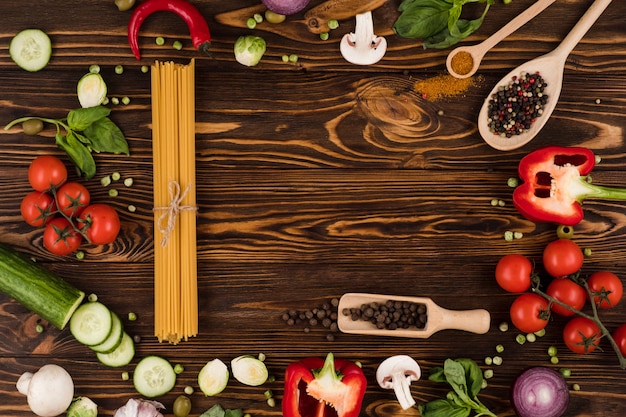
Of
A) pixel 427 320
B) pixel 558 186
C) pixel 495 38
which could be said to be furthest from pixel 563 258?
pixel 495 38

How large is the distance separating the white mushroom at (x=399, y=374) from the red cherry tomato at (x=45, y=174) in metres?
1.17

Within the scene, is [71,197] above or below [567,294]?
above

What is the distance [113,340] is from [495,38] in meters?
1.55

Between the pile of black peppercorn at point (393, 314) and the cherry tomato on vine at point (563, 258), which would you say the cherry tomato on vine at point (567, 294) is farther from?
the pile of black peppercorn at point (393, 314)

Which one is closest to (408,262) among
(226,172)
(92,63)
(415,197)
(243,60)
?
(415,197)

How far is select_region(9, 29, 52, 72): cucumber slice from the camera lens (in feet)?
6.59

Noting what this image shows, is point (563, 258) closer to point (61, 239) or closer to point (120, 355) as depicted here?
point (120, 355)

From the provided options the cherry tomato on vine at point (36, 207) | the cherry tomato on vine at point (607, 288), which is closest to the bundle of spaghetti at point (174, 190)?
the cherry tomato on vine at point (36, 207)

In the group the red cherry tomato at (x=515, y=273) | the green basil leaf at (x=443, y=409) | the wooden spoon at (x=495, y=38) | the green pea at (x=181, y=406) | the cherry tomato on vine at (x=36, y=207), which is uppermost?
the wooden spoon at (x=495, y=38)

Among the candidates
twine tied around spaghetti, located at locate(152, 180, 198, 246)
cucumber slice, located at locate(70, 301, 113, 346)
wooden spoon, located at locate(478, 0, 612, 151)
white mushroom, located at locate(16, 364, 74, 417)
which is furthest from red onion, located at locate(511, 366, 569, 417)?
white mushroom, located at locate(16, 364, 74, 417)

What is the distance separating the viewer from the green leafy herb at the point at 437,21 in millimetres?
1956

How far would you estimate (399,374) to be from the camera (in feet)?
6.61

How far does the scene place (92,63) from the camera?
2.05m

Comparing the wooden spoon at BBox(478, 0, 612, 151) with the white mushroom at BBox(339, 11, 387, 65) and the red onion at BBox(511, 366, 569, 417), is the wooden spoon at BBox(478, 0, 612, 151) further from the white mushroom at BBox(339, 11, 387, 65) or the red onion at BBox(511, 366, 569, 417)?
the red onion at BBox(511, 366, 569, 417)
